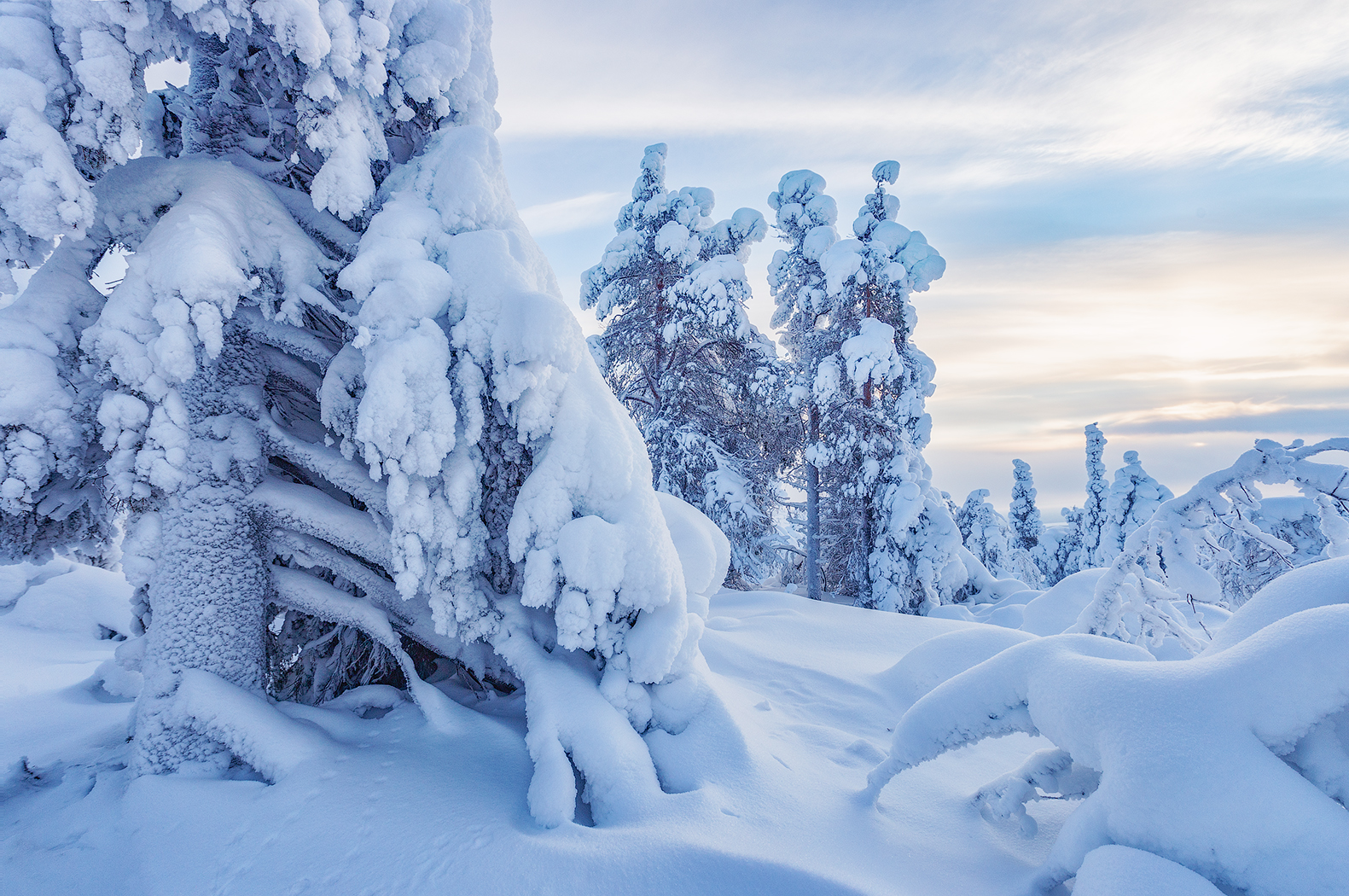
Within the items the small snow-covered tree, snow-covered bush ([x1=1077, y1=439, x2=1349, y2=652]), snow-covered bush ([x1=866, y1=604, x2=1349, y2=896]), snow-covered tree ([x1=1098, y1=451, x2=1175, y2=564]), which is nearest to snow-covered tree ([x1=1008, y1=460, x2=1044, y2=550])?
the small snow-covered tree

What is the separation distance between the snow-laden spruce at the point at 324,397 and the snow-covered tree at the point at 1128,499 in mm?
23879

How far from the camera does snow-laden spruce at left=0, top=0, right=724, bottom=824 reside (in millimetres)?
3631

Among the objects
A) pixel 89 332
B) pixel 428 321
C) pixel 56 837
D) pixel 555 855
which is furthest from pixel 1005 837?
pixel 89 332

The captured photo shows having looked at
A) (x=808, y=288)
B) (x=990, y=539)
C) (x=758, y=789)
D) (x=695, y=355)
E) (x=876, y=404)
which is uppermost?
(x=808, y=288)

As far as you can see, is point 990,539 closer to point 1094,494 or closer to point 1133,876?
point 1094,494

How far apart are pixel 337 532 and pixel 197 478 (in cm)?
96

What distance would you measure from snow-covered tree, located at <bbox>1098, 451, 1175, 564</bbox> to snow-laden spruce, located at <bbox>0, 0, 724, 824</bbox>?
78.3 feet

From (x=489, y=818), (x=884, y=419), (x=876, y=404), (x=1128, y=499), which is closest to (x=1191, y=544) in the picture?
(x=489, y=818)

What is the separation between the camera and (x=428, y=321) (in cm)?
402

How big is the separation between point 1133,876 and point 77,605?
1491cm

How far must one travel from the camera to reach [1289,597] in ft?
9.71

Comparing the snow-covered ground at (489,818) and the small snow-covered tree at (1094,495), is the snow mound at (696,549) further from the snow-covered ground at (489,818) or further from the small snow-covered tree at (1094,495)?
the small snow-covered tree at (1094,495)

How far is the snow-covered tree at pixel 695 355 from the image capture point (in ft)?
46.3

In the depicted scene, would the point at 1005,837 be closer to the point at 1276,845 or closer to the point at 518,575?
the point at 1276,845
